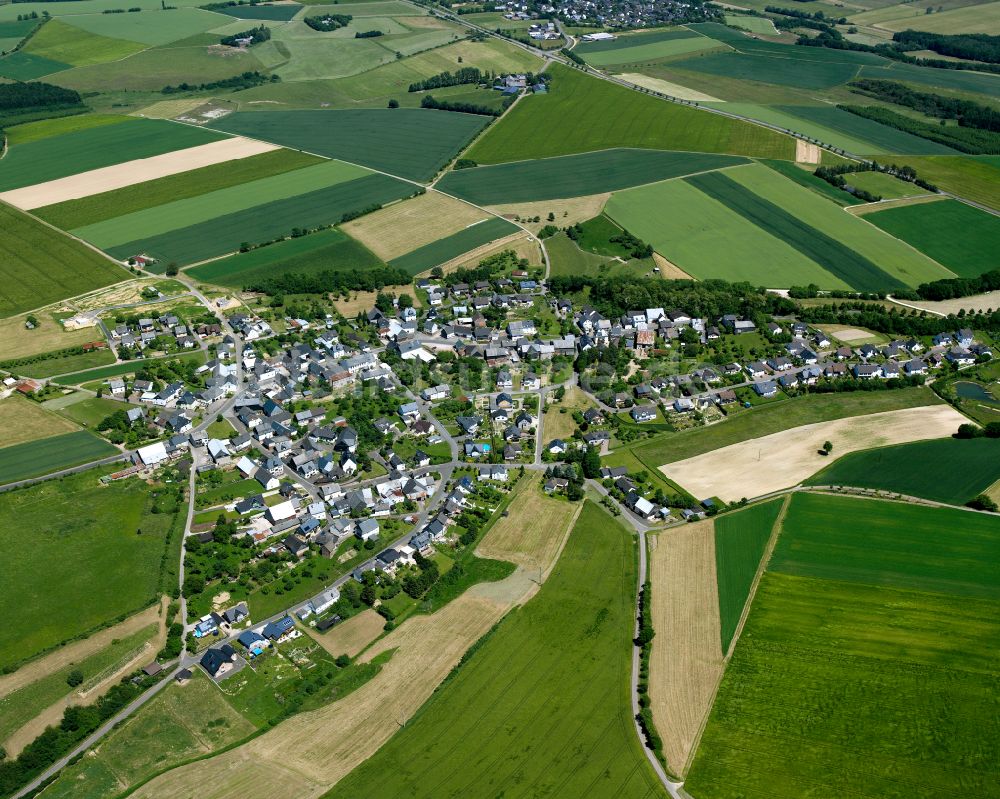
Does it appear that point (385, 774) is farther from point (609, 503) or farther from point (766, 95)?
point (766, 95)

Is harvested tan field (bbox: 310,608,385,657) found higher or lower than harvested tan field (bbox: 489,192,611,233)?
lower

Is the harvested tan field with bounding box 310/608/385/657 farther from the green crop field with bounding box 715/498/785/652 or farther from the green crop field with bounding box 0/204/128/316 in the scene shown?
the green crop field with bounding box 0/204/128/316

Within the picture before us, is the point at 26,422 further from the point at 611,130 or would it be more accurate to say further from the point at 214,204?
the point at 611,130

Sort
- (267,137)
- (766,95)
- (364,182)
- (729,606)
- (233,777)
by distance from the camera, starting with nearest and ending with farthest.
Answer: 1. (233,777)
2. (729,606)
3. (364,182)
4. (267,137)
5. (766,95)

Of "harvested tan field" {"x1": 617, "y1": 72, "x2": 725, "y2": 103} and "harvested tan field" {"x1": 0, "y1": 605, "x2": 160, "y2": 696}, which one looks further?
"harvested tan field" {"x1": 617, "y1": 72, "x2": 725, "y2": 103}

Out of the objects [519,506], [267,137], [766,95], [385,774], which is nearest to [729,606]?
[519,506]

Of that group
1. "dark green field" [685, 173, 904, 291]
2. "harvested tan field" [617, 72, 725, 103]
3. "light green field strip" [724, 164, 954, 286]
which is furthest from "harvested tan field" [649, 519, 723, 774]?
"harvested tan field" [617, 72, 725, 103]

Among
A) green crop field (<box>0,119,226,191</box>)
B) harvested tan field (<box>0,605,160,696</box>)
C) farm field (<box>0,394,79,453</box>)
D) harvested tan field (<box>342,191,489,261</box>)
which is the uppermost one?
green crop field (<box>0,119,226,191</box>)
